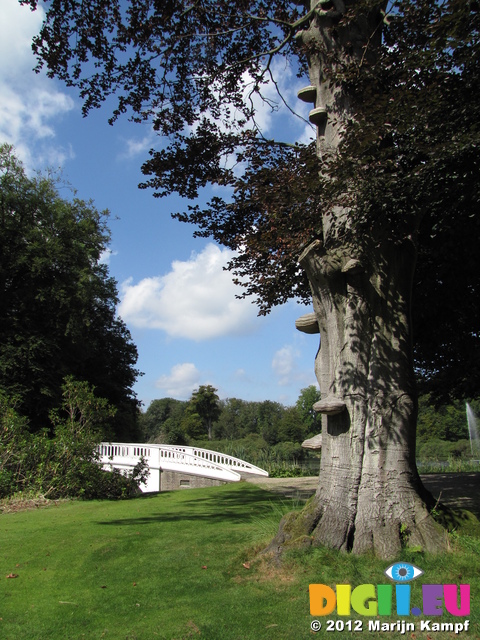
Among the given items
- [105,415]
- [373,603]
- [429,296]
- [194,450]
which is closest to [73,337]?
[194,450]

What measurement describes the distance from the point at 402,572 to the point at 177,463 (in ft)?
55.6

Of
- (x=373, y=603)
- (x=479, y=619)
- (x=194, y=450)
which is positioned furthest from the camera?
(x=194, y=450)

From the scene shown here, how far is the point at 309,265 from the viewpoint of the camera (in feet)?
20.8

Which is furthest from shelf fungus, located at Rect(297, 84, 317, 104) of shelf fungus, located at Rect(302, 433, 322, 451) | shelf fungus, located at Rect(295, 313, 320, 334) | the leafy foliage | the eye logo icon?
the leafy foliage

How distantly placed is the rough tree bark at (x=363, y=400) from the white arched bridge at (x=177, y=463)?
13.7 metres

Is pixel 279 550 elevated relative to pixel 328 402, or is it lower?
lower

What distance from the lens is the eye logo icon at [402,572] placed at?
453 cm

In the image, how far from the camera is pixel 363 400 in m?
5.81

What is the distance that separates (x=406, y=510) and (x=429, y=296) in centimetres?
612

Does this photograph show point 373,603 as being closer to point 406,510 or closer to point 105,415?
point 406,510

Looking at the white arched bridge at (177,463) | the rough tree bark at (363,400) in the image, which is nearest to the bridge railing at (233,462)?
the white arched bridge at (177,463)

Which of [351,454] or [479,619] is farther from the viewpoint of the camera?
[351,454]

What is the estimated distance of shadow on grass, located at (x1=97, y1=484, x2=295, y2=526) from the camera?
8.44 m

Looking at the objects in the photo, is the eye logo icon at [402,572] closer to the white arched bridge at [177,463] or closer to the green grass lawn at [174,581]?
Answer: the green grass lawn at [174,581]
